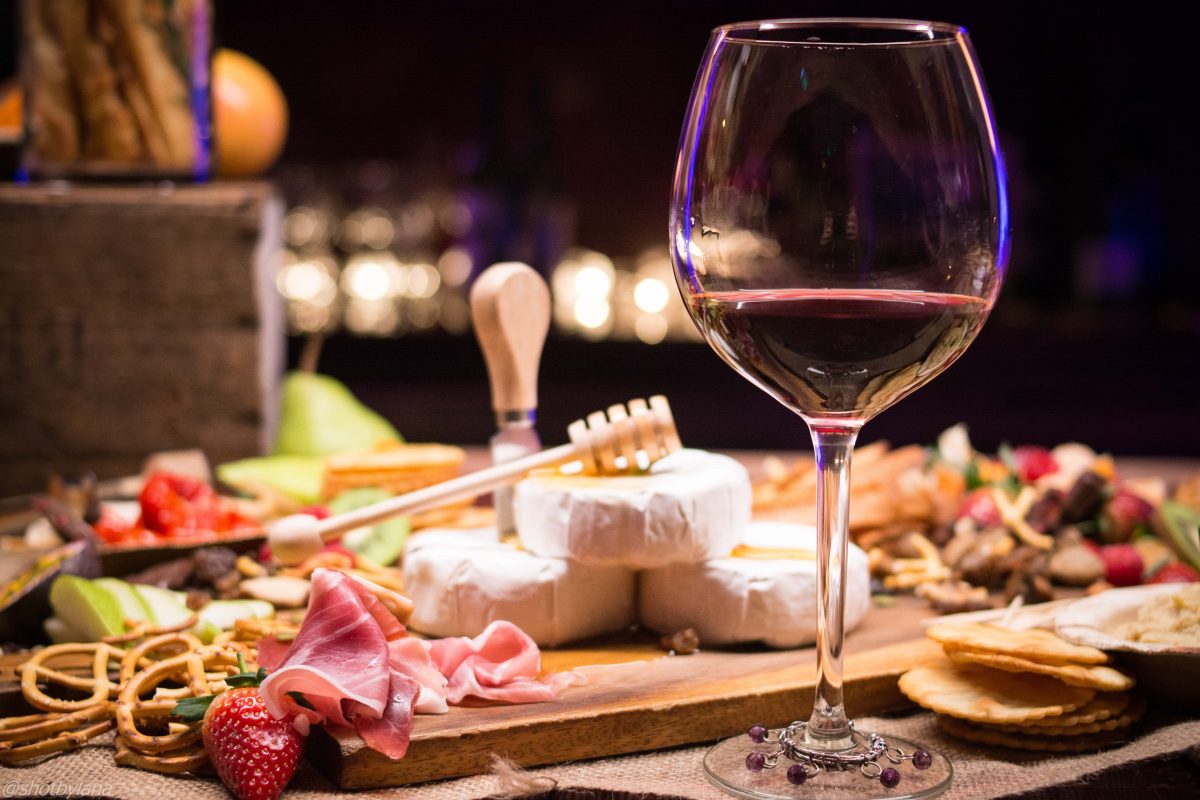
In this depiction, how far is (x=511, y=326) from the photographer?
3.00ft

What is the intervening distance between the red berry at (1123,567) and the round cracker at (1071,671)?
313mm

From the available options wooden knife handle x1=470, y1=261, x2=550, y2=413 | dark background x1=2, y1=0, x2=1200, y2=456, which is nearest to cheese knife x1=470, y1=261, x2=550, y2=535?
wooden knife handle x1=470, y1=261, x2=550, y2=413

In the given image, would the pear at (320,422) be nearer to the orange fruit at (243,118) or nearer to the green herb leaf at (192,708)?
the orange fruit at (243,118)

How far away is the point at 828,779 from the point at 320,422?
3.15 feet

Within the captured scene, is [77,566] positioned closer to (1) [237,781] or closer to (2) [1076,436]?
(1) [237,781]

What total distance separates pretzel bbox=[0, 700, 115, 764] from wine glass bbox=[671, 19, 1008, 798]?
1.11 feet

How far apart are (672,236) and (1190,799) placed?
1.20ft

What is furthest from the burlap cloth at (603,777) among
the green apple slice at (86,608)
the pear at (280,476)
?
the pear at (280,476)

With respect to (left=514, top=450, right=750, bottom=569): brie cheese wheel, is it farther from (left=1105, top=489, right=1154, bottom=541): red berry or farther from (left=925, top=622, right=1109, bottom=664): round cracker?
(left=1105, top=489, right=1154, bottom=541): red berry

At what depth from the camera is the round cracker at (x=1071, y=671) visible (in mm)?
661

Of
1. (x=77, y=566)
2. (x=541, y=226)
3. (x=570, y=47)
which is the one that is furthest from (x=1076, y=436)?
(x=77, y=566)

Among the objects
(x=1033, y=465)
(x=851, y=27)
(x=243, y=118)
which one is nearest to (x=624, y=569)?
(x=851, y=27)

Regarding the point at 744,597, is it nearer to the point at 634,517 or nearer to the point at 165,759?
the point at 634,517

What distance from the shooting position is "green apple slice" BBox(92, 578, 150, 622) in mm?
819
